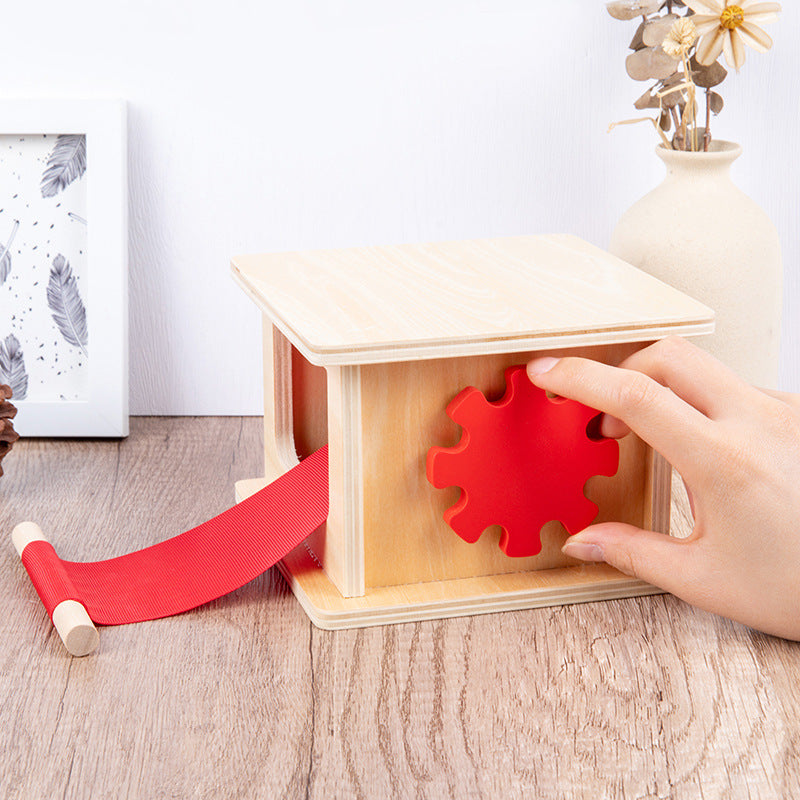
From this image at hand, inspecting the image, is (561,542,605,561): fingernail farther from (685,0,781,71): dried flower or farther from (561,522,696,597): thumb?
(685,0,781,71): dried flower

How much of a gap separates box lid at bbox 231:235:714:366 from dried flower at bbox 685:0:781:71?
205mm

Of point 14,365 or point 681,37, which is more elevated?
point 681,37

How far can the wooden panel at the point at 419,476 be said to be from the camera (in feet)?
2.45

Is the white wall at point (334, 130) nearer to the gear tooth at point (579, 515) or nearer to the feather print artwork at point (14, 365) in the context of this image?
the feather print artwork at point (14, 365)

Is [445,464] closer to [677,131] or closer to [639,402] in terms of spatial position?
[639,402]

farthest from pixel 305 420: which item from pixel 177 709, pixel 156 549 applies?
pixel 177 709

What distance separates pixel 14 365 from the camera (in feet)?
3.67

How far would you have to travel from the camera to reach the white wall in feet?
3.64

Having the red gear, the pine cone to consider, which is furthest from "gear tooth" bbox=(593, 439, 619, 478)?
the pine cone

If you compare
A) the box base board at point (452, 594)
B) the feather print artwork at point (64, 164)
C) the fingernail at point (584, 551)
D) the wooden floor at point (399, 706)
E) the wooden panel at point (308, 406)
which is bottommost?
the wooden floor at point (399, 706)

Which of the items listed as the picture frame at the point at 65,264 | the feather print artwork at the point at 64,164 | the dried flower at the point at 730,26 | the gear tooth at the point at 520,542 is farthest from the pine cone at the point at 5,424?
the dried flower at the point at 730,26

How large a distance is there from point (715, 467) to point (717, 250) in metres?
0.35

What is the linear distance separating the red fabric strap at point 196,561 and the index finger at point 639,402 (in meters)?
0.18

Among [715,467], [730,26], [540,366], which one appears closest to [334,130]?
[730,26]
